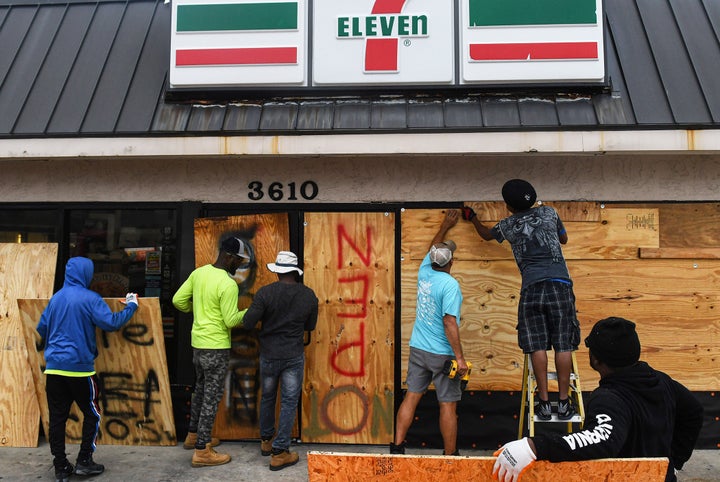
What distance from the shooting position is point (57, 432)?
4781 mm

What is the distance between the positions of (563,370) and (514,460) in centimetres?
214

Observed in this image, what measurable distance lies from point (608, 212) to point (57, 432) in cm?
548

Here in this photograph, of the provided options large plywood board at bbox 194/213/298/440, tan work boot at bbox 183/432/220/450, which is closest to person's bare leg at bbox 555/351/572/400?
large plywood board at bbox 194/213/298/440

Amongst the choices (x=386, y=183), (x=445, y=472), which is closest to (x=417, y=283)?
(x=386, y=183)

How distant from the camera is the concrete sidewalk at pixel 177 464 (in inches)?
191

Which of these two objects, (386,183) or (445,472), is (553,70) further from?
(445,472)

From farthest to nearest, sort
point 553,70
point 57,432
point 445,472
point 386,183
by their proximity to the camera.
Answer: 1. point 386,183
2. point 553,70
3. point 57,432
4. point 445,472

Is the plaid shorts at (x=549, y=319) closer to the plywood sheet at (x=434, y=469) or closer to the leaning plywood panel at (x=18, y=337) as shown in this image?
Result: the plywood sheet at (x=434, y=469)

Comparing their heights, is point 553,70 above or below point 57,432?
above

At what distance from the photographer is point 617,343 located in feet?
7.89

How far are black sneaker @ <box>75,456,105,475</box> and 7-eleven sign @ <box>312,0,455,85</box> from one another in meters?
4.06

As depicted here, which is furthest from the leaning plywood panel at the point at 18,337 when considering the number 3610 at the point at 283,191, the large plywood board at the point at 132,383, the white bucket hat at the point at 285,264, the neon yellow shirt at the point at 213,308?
the white bucket hat at the point at 285,264

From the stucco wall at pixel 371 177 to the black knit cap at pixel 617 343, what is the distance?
126 inches

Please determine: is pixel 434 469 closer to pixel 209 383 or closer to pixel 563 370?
pixel 563 370
